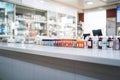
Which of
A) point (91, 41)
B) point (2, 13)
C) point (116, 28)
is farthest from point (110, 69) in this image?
point (116, 28)

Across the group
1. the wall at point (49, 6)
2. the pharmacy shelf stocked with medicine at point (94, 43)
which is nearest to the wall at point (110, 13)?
the wall at point (49, 6)

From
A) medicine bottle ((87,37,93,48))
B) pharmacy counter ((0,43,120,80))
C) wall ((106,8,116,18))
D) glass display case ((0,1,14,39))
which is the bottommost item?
pharmacy counter ((0,43,120,80))

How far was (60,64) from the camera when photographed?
1307mm

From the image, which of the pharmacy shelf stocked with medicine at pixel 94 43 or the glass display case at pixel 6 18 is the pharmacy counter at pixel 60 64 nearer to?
the pharmacy shelf stocked with medicine at pixel 94 43

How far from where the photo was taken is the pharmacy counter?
89 cm

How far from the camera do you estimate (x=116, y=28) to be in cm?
614

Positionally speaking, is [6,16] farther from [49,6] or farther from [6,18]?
[49,6]

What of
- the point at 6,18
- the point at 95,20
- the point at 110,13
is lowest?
the point at 6,18

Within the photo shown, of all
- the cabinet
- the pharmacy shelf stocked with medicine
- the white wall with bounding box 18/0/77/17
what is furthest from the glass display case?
the pharmacy shelf stocked with medicine

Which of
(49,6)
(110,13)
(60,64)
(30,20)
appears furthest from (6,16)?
(110,13)

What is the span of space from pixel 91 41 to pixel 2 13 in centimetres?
317

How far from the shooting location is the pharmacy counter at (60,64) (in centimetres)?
89

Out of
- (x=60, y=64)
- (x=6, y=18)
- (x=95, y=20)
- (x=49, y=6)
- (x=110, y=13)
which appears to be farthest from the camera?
(x=95, y=20)

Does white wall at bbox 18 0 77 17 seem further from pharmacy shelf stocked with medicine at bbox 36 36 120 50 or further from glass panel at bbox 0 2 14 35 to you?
pharmacy shelf stocked with medicine at bbox 36 36 120 50
